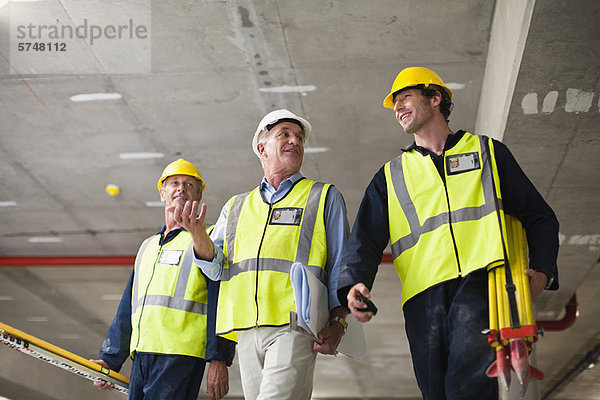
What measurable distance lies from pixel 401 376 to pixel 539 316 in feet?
20.8

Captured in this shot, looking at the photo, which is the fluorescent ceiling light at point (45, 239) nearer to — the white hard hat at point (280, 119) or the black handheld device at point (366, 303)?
the white hard hat at point (280, 119)

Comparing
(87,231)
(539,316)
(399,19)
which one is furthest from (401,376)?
(399,19)

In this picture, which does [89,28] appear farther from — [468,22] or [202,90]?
[468,22]

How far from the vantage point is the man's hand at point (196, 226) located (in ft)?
10.0

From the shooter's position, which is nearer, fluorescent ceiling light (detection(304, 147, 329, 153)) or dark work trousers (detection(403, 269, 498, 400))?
dark work trousers (detection(403, 269, 498, 400))

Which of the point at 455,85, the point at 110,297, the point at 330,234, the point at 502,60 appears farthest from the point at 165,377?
the point at 110,297

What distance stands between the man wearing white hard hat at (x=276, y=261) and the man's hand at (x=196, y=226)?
1cm

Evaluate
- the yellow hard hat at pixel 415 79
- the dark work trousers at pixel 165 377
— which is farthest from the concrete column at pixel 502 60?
the dark work trousers at pixel 165 377

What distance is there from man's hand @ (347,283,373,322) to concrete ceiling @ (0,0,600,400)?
6.37 ft

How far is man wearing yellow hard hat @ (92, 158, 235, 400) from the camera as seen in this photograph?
3.43 meters

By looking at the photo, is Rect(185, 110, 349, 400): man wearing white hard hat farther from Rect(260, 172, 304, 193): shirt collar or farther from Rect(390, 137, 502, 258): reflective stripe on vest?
Rect(390, 137, 502, 258): reflective stripe on vest

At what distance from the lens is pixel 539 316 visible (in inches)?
419

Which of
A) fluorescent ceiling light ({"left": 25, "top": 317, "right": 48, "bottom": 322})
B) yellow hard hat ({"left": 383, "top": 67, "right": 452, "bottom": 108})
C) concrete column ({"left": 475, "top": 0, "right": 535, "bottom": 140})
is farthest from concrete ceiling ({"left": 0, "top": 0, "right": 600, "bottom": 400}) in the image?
fluorescent ceiling light ({"left": 25, "top": 317, "right": 48, "bottom": 322})

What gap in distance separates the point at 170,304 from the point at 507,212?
187 cm
